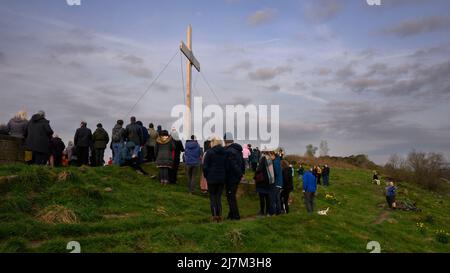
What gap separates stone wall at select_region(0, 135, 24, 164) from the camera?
16328mm

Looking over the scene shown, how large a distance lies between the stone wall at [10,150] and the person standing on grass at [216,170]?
26.3 feet

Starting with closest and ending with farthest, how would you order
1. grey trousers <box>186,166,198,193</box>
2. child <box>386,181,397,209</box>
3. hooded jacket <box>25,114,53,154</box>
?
hooded jacket <box>25,114,53,154</box>
grey trousers <box>186,166,198,193</box>
child <box>386,181,397,209</box>

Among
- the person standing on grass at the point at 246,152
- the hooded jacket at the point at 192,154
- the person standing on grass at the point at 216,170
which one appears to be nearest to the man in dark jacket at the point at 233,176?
the person standing on grass at the point at 216,170

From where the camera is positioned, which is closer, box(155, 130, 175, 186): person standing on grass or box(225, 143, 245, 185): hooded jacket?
box(225, 143, 245, 185): hooded jacket

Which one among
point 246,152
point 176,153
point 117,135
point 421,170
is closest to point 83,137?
point 117,135

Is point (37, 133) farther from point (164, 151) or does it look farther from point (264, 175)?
point (264, 175)

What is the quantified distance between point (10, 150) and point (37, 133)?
2.11 metres

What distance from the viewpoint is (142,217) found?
1212 cm

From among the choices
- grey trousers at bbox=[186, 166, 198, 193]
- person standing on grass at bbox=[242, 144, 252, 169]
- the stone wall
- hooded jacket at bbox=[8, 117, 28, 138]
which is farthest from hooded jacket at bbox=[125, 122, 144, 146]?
person standing on grass at bbox=[242, 144, 252, 169]

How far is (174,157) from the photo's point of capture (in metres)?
18.1

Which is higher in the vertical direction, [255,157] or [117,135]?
[117,135]

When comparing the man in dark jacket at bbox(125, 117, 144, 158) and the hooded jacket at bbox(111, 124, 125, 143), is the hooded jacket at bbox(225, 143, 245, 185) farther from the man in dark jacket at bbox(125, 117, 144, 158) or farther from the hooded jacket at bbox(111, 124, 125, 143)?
the hooded jacket at bbox(111, 124, 125, 143)

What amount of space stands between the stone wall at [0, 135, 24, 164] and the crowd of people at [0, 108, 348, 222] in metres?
0.37

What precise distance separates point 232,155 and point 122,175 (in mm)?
6638
